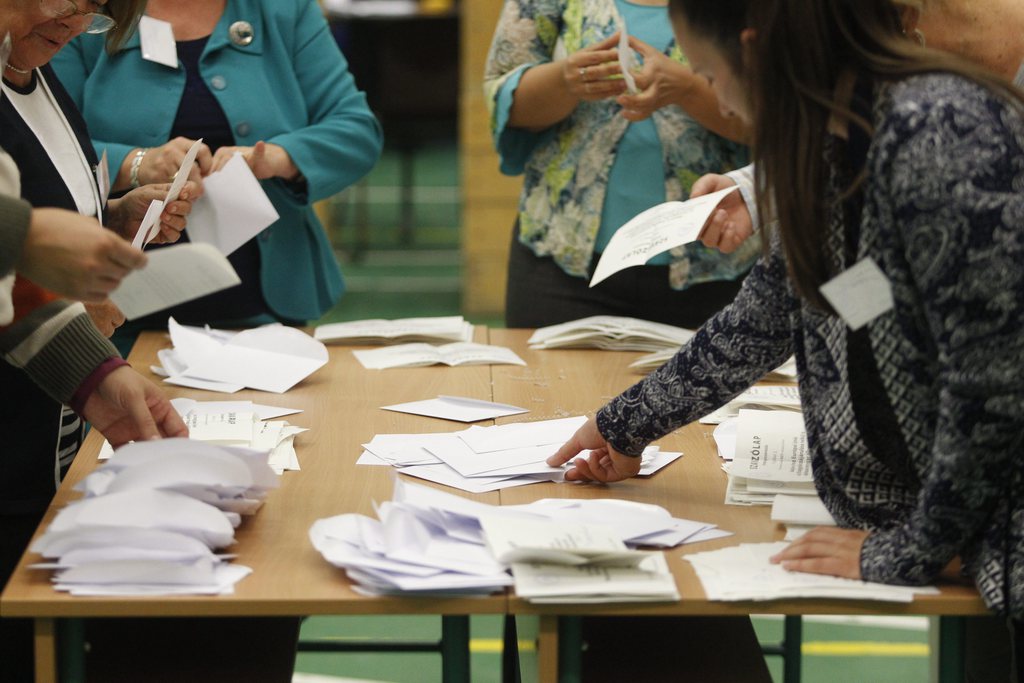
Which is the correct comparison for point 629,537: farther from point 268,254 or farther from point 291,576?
point 268,254

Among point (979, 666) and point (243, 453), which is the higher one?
point (243, 453)

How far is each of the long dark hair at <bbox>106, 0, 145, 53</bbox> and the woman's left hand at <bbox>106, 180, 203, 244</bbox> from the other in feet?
0.83

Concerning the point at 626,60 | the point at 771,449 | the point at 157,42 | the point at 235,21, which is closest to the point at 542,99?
the point at 626,60

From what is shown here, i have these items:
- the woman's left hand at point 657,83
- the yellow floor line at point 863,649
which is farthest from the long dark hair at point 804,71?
the yellow floor line at point 863,649

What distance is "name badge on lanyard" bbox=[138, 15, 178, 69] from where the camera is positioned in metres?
2.44

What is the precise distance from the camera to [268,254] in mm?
2555

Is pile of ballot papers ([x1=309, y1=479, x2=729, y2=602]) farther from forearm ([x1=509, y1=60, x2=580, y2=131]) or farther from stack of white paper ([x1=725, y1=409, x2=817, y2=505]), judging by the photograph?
forearm ([x1=509, y1=60, x2=580, y2=131])

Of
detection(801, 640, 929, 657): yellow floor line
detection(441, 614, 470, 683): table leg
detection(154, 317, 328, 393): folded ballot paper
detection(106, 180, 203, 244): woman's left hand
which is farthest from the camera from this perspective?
detection(801, 640, 929, 657): yellow floor line

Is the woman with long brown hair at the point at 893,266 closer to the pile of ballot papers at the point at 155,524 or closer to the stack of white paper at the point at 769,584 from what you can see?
the stack of white paper at the point at 769,584

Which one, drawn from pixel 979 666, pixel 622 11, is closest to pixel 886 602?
pixel 979 666

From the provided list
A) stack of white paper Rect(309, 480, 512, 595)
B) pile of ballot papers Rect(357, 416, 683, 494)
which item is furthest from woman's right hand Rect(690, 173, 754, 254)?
stack of white paper Rect(309, 480, 512, 595)

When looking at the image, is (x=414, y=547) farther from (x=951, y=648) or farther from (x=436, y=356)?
(x=436, y=356)

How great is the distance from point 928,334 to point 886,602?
0.94 feet

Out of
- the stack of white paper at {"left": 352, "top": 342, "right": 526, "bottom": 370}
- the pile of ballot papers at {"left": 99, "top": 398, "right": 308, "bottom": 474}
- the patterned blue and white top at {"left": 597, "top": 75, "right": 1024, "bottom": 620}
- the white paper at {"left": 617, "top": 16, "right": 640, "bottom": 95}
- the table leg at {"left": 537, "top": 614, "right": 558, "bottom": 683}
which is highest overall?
the white paper at {"left": 617, "top": 16, "right": 640, "bottom": 95}
